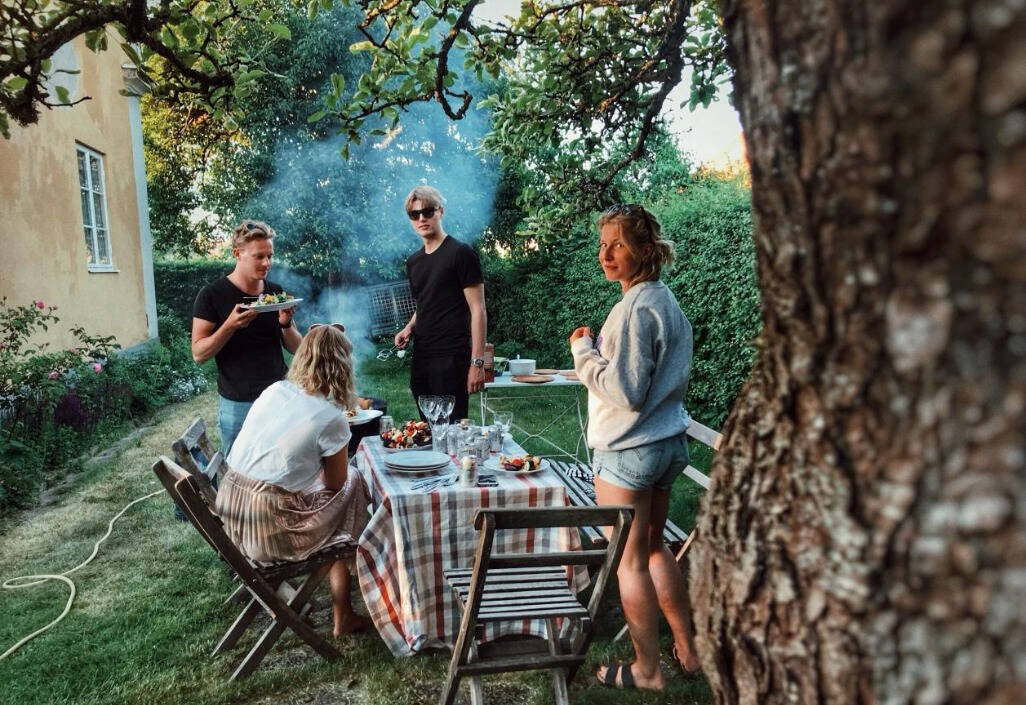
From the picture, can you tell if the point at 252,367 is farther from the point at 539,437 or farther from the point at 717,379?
the point at 717,379

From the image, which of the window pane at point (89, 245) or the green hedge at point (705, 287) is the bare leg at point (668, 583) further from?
the window pane at point (89, 245)

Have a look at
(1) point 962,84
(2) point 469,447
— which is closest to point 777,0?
(1) point 962,84

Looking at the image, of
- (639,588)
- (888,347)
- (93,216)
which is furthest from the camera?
(93,216)

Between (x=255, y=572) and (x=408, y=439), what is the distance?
1.17 meters

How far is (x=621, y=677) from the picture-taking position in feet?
10.8

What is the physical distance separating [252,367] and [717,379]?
4.54 m

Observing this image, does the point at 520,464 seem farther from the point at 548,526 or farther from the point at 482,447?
the point at 548,526

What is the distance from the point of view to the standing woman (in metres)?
2.95

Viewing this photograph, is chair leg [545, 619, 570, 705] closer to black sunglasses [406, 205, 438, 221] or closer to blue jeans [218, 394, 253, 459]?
blue jeans [218, 394, 253, 459]

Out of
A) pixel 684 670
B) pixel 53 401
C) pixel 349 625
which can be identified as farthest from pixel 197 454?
pixel 53 401

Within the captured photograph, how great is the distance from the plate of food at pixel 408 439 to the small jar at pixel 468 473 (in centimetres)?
57

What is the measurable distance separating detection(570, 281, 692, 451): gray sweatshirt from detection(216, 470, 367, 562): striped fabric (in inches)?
59.0

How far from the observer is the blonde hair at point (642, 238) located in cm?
305

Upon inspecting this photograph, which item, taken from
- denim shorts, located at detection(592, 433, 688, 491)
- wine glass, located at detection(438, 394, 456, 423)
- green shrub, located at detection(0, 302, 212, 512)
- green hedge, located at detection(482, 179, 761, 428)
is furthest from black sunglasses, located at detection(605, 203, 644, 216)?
green shrub, located at detection(0, 302, 212, 512)
